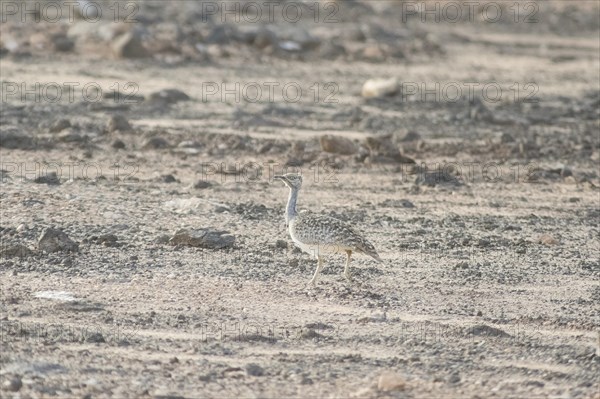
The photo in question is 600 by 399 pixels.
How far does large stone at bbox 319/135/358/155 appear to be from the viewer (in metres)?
16.9

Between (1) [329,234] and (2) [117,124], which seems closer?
(1) [329,234]

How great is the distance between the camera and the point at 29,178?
→ 14.4 m

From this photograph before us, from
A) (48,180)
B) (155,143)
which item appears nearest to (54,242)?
(48,180)

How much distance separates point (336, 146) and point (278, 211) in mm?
3313

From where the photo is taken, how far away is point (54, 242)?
440 inches

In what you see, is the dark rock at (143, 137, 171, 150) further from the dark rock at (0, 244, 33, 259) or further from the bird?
the bird

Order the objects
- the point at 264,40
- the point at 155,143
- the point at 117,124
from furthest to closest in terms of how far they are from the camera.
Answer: the point at 264,40 < the point at 117,124 < the point at 155,143

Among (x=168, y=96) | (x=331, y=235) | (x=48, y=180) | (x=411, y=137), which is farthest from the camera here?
(x=168, y=96)

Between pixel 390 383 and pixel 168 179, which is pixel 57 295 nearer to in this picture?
pixel 390 383

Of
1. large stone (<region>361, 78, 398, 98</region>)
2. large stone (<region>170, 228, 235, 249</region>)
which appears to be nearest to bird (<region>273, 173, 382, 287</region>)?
large stone (<region>170, 228, 235, 249</region>)

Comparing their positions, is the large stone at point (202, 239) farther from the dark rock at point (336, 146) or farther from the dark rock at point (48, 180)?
the dark rock at point (336, 146)

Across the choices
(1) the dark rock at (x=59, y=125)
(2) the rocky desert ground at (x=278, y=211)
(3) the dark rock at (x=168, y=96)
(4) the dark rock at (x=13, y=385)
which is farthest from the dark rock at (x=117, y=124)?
(4) the dark rock at (x=13, y=385)

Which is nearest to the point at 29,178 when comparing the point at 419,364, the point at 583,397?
the point at 419,364

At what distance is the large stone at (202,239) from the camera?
11695 mm
